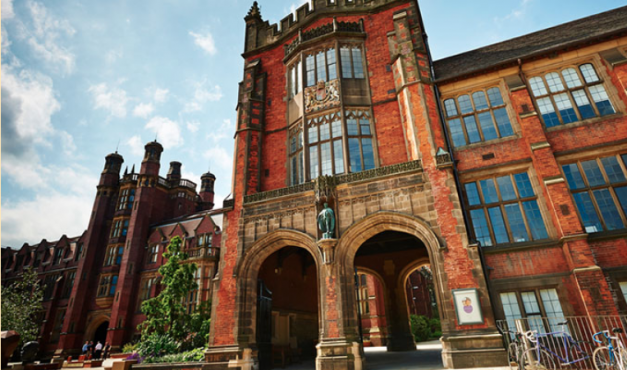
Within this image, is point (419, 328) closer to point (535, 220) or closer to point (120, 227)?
point (535, 220)

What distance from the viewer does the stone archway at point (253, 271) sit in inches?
577

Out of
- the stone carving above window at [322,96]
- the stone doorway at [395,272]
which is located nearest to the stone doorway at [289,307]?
the stone doorway at [395,272]

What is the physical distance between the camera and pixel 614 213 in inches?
494

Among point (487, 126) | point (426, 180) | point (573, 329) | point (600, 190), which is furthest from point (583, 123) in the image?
point (573, 329)

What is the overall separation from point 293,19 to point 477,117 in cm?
1308

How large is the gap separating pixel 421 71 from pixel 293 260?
1213cm

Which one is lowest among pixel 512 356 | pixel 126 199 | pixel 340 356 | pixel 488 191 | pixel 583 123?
pixel 512 356

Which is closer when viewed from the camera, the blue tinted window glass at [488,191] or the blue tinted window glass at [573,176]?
the blue tinted window glass at [573,176]

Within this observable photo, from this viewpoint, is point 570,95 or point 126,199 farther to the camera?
point 126,199

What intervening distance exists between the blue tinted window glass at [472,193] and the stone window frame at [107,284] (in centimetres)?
3461

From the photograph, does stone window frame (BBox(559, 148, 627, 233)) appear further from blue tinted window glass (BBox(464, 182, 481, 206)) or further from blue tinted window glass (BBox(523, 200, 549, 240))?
blue tinted window glass (BBox(464, 182, 481, 206))

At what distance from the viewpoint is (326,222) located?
46.9ft

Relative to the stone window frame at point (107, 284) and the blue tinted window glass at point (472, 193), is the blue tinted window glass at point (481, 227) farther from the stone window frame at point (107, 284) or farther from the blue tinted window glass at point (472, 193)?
the stone window frame at point (107, 284)

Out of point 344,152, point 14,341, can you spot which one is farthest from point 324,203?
point 14,341
